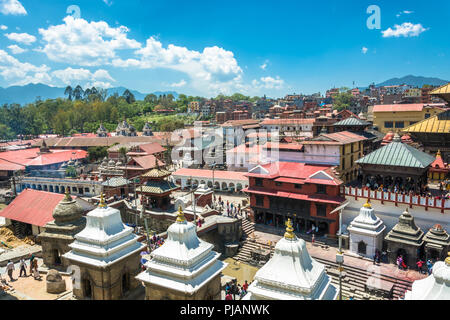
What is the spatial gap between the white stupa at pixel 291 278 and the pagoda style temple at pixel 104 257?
6024 mm

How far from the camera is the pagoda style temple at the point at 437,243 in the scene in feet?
65.9

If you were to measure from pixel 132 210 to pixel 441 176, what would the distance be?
30.0 metres

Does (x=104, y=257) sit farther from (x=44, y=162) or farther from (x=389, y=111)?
(x=389, y=111)

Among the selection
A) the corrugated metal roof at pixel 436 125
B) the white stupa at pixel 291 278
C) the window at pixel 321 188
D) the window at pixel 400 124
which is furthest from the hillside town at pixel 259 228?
the window at pixel 400 124

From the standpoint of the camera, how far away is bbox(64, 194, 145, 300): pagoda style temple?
497 inches

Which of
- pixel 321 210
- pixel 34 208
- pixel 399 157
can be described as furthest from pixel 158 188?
pixel 399 157

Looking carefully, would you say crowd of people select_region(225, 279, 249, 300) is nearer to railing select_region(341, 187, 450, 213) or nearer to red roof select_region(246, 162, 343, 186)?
red roof select_region(246, 162, 343, 186)

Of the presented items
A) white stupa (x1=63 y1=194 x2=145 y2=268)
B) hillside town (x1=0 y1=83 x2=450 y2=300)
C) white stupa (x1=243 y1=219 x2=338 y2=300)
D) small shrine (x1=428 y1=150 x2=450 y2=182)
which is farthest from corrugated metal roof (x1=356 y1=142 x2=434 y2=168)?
white stupa (x1=63 y1=194 x2=145 y2=268)

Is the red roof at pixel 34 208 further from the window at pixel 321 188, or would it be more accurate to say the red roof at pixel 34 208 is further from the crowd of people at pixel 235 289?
the window at pixel 321 188

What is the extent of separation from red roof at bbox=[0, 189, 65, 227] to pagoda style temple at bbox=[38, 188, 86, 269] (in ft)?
27.2

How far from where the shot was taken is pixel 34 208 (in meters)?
26.5

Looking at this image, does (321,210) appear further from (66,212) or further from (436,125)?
(66,212)
